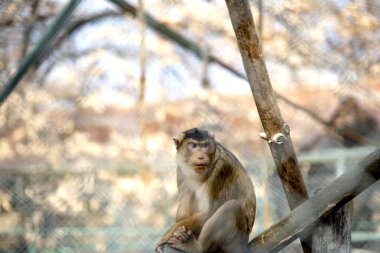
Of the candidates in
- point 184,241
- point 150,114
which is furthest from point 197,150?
point 150,114

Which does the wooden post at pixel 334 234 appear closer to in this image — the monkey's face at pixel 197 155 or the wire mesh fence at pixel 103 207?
the monkey's face at pixel 197 155

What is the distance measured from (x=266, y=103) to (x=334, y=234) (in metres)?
0.37

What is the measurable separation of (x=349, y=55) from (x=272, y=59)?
1.52 feet

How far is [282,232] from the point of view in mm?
1509

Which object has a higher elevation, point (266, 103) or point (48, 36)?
point (48, 36)

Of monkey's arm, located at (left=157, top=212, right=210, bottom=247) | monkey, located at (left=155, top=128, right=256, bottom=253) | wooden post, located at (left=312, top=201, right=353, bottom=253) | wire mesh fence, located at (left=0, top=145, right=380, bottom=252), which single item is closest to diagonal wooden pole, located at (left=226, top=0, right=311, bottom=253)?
wooden post, located at (left=312, top=201, right=353, bottom=253)

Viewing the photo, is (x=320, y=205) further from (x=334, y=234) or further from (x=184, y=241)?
Result: (x=184, y=241)

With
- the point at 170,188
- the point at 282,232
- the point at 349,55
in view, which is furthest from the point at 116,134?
the point at 282,232

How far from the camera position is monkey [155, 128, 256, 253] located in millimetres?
1855

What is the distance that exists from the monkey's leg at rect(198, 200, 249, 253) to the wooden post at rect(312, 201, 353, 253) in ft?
1.07

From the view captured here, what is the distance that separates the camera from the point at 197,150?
206cm

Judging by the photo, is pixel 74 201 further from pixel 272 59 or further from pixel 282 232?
pixel 282 232

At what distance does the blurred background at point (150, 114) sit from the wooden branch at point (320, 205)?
1847 millimetres

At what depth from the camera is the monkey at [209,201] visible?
1855 mm
